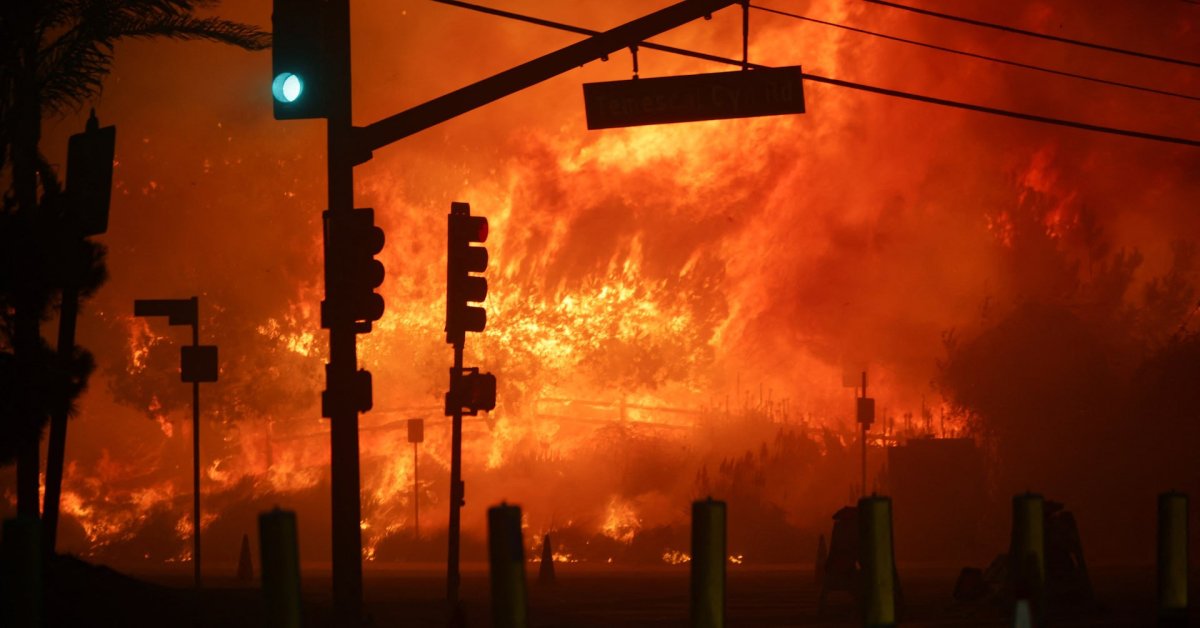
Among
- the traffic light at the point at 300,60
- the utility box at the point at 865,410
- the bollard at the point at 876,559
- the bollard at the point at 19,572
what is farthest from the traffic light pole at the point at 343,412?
the utility box at the point at 865,410

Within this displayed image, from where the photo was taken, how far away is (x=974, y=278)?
146ft

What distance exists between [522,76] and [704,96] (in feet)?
6.14

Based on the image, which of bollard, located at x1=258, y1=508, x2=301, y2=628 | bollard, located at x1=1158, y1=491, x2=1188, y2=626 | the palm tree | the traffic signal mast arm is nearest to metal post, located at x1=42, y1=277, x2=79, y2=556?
the palm tree

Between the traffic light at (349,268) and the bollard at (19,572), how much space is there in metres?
6.52

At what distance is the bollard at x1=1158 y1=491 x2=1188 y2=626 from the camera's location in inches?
505

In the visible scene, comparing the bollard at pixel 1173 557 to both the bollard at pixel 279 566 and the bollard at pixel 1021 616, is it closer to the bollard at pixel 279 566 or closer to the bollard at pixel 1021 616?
the bollard at pixel 1021 616

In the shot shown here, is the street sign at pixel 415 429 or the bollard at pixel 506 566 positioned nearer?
the bollard at pixel 506 566

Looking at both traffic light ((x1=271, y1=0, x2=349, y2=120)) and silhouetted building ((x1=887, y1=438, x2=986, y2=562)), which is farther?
silhouetted building ((x1=887, y1=438, x2=986, y2=562))

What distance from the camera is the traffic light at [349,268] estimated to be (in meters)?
15.6

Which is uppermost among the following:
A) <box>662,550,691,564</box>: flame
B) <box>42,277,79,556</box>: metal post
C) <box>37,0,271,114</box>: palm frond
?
<box>37,0,271,114</box>: palm frond

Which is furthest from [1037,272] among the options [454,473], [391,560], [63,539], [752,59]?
[63,539]

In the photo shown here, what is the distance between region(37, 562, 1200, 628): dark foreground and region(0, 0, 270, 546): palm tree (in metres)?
1.57

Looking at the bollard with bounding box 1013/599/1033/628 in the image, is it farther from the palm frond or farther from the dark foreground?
the palm frond

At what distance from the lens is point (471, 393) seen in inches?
824
